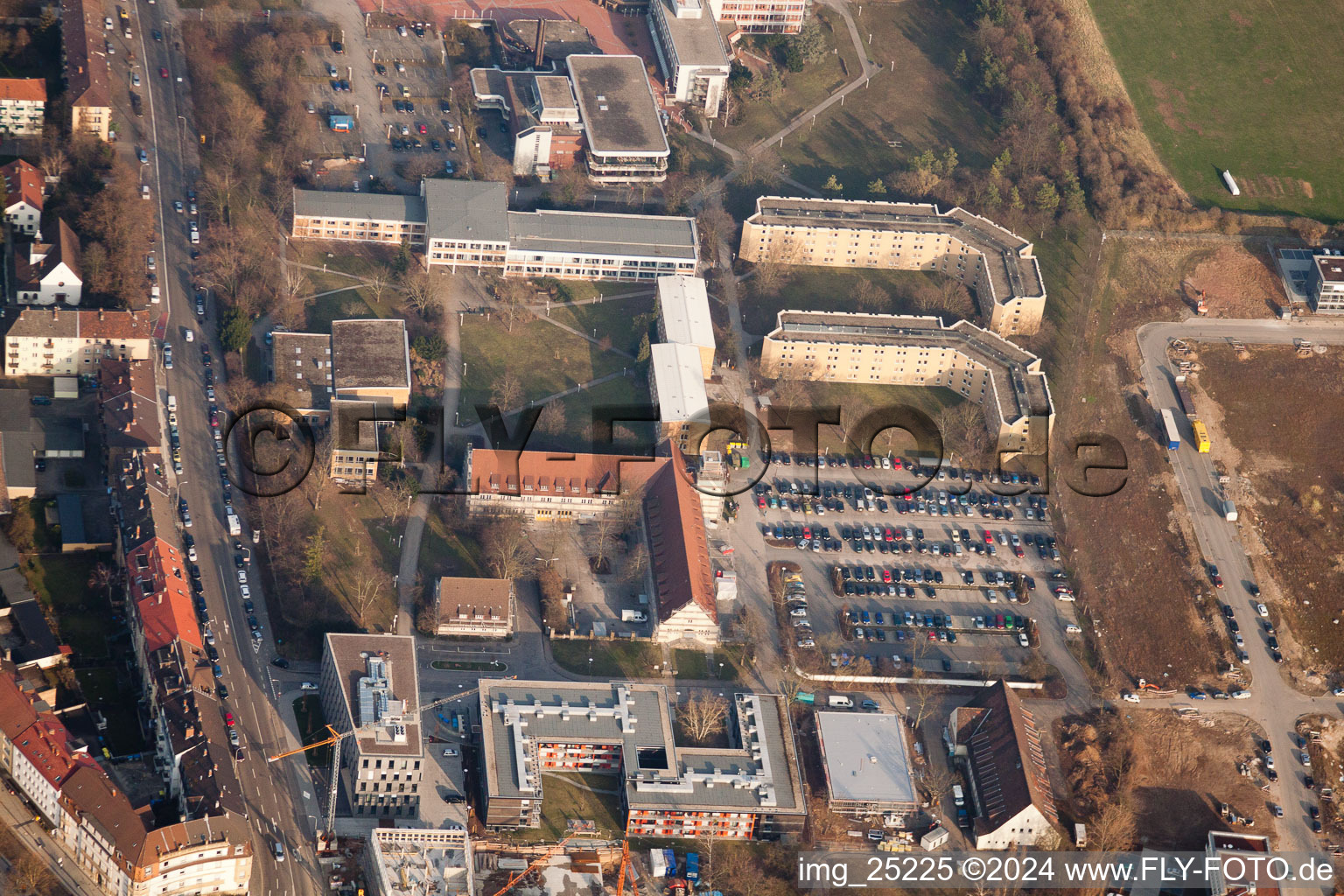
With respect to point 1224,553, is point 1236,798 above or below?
below

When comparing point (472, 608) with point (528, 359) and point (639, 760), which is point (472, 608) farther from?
point (528, 359)

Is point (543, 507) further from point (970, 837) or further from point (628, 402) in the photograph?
point (970, 837)

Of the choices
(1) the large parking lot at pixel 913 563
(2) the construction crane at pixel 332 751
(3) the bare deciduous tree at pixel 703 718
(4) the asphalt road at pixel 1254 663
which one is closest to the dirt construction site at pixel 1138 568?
(4) the asphalt road at pixel 1254 663

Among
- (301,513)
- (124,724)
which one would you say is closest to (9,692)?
(124,724)

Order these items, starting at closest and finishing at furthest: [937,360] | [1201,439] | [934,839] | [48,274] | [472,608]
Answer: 1. [934,839]
2. [472,608]
3. [48,274]
4. [1201,439]
5. [937,360]

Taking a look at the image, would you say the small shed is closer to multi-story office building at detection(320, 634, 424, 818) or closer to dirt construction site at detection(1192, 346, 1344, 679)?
dirt construction site at detection(1192, 346, 1344, 679)

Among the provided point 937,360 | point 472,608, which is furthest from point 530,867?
point 937,360

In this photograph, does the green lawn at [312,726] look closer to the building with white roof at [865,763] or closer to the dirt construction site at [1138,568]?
the building with white roof at [865,763]
